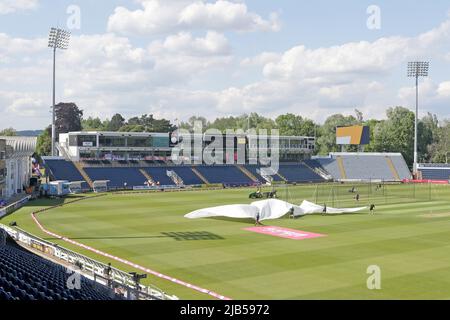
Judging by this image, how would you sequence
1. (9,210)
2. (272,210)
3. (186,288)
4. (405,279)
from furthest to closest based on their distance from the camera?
(9,210) < (272,210) < (405,279) < (186,288)

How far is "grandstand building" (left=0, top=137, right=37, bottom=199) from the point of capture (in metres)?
61.0

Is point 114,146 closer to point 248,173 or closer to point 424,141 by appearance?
point 248,173

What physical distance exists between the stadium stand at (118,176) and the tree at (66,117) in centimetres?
8150

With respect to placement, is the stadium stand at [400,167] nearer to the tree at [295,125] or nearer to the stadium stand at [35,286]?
the tree at [295,125]

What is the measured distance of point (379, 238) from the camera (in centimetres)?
3656

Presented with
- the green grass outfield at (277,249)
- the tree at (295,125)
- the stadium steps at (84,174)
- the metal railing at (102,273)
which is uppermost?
the tree at (295,125)

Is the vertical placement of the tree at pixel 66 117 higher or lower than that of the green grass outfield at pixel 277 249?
higher

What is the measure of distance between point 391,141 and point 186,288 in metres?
128

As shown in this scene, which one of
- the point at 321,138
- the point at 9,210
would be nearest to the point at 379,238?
the point at 9,210

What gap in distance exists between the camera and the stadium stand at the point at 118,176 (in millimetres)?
86625

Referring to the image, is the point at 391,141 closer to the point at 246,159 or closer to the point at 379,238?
the point at 246,159

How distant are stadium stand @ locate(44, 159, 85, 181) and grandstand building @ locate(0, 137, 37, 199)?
4449 millimetres

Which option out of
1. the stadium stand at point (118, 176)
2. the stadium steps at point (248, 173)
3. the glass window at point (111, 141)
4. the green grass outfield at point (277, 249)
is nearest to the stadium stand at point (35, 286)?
the green grass outfield at point (277, 249)

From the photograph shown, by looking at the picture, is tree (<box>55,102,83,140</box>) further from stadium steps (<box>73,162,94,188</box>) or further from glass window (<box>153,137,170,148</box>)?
stadium steps (<box>73,162,94,188</box>)
